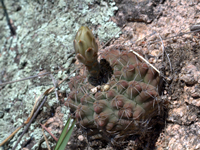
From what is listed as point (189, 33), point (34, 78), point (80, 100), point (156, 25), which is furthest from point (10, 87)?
point (189, 33)

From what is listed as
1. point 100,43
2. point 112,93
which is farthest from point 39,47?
point 112,93

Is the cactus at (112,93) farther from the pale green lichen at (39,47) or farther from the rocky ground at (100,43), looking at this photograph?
the pale green lichen at (39,47)

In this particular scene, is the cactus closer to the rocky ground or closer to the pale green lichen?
the rocky ground

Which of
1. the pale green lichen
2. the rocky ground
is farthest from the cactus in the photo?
the pale green lichen

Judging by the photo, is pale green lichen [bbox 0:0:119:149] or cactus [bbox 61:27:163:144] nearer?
cactus [bbox 61:27:163:144]

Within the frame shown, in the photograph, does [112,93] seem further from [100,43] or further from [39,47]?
[39,47]
